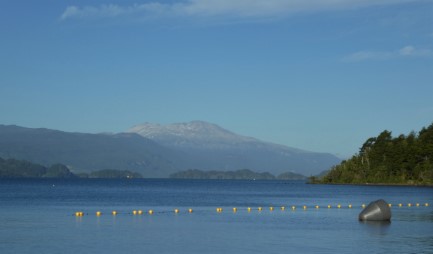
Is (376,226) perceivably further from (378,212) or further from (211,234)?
(211,234)

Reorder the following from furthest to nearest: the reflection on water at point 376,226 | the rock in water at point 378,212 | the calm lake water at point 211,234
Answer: the rock in water at point 378,212 → the reflection on water at point 376,226 → the calm lake water at point 211,234

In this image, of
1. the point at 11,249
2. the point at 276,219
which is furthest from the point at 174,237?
the point at 276,219

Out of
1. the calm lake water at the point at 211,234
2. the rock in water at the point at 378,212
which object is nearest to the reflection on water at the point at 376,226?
the calm lake water at the point at 211,234

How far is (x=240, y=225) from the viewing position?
77625 millimetres

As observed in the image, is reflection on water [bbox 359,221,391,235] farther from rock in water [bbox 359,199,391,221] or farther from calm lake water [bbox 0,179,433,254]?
rock in water [bbox 359,199,391,221]

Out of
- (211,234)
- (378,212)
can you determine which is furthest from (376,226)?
(211,234)

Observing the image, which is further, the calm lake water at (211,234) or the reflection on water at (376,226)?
the reflection on water at (376,226)

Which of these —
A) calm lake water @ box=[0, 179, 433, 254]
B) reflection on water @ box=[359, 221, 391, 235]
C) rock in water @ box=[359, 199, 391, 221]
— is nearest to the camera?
calm lake water @ box=[0, 179, 433, 254]

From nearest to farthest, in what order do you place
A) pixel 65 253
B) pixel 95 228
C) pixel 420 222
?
pixel 65 253 < pixel 95 228 < pixel 420 222

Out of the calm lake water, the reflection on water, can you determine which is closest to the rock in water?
the reflection on water

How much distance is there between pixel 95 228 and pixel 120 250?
764 inches

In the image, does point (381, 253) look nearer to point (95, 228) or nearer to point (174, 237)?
point (174, 237)

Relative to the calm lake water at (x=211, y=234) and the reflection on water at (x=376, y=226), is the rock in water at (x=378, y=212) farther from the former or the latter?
the calm lake water at (x=211, y=234)

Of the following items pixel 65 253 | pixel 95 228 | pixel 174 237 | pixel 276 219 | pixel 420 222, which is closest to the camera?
pixel 65 253
